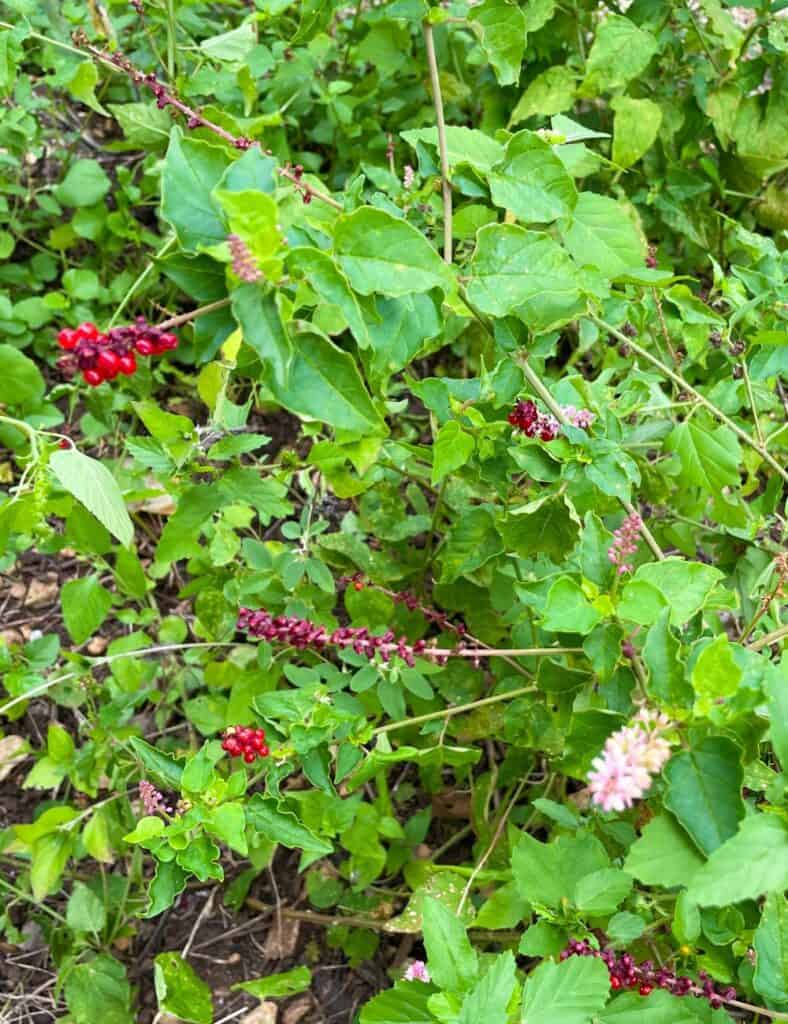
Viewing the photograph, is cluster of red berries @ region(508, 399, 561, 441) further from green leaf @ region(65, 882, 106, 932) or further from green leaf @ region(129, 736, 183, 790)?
green leaf @ region(65, 882, 106, 932)

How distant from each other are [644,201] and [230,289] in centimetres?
209

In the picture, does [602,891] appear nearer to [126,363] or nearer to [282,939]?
[126,363]

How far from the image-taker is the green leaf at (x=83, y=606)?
1861mm

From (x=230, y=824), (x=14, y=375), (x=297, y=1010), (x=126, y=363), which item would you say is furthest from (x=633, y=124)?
(x=297, y=1010)

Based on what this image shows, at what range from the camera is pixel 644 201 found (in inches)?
108

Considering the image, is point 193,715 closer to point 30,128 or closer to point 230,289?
point 230,289

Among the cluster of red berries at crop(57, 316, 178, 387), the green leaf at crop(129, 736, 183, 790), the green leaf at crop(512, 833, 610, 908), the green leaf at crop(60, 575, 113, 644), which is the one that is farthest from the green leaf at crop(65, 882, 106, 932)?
the cluster of red berries at crop(57, 316, 178, 387)

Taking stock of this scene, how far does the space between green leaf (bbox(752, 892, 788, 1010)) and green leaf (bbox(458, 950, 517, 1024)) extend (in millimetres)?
296

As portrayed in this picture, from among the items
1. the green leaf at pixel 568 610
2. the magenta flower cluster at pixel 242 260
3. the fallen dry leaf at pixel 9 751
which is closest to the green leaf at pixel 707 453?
the green leaf at pixel 568 610

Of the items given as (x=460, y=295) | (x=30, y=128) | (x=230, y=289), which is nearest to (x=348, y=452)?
(x=460, y=295)

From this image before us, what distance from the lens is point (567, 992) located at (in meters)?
1.14

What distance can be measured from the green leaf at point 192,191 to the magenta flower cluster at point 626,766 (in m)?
0.65

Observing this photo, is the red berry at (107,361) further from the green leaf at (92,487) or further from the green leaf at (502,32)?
the green leaf at (502,32)

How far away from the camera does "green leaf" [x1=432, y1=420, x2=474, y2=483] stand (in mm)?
1426
